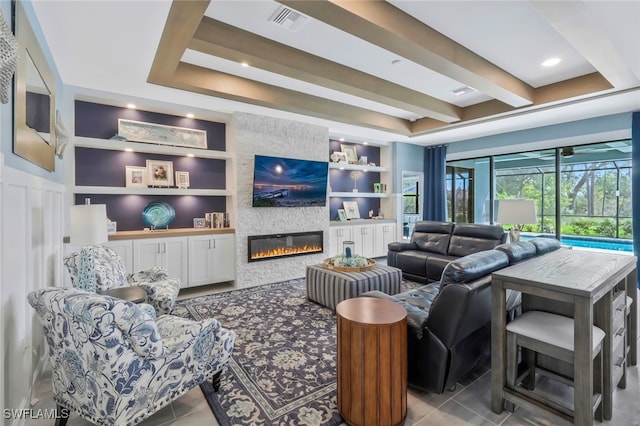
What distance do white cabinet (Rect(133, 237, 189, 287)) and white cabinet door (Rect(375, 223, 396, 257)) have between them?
4.09m

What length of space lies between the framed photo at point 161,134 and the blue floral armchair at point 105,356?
3.22m

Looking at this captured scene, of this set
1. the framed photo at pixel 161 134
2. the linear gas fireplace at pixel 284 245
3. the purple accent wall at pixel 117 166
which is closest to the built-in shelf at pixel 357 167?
the linear gas fireplace at pixel 284 245

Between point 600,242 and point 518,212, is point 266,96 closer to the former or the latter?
point 518,212

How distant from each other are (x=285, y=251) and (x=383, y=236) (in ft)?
8.62

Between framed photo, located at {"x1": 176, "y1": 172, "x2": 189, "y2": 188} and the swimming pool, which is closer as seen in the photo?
framed photo, located at {"x1": 176, "y1": 172, "x2": 189, "y2": 188}

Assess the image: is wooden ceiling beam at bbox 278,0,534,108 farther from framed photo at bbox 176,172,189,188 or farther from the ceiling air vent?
framed photo at bbox 176,172,189,188

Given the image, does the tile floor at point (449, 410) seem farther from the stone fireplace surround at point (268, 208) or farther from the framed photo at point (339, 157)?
the framed photo at point (339, 157)

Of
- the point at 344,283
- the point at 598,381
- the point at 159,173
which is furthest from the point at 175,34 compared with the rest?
the point at 598,381

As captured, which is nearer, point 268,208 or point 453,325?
point 453,325

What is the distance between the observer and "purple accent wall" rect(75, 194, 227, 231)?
4211mm

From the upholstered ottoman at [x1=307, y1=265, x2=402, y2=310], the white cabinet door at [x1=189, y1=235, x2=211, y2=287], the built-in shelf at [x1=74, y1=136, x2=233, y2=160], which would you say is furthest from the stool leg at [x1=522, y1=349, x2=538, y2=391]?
the built-in shelf at [x1=74, y1=136, x2=233, y2=160]

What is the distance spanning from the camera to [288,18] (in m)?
2.59

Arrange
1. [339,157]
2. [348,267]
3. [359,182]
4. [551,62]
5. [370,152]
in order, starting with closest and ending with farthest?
[551,62]
[348,267]
[339,157]
[359,182]
[370,152]

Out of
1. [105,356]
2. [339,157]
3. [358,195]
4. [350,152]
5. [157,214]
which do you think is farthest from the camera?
[350,152]
